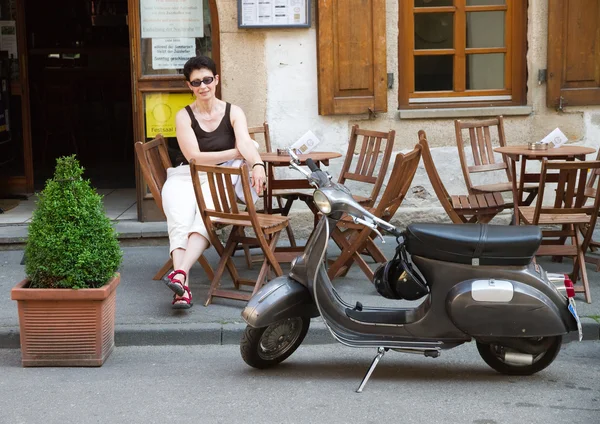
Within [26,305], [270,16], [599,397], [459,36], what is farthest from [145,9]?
[599,397]

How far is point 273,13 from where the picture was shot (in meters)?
8.45

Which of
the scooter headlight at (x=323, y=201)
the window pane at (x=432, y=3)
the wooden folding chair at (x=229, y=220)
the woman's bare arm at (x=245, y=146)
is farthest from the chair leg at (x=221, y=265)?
the window pane at (x=432, y=3)

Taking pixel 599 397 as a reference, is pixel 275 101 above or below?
above

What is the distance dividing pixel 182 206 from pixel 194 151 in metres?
0.46

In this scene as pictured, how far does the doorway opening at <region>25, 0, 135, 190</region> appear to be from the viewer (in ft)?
45.1

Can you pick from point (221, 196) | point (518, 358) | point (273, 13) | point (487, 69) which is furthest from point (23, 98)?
point (518, 358)

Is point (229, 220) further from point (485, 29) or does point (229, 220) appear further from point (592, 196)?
point (485, 29)

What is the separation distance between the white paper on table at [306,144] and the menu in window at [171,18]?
Answer: 166 centimetres

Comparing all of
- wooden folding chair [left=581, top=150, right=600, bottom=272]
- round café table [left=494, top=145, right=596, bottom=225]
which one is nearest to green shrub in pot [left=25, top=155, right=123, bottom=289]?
round café table [left=494, top=145, right=596, bottom=225]

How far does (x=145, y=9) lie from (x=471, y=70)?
2.85 m

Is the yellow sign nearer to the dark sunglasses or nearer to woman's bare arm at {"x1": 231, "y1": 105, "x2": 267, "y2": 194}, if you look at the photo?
woman's bare arm at {"x1": 231, "y1": 105, "x2": 267, "y2": 194}

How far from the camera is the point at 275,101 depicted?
8602 mm

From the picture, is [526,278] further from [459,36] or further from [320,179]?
[459,36]

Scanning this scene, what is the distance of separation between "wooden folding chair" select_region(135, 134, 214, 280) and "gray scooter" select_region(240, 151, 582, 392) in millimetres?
1784
